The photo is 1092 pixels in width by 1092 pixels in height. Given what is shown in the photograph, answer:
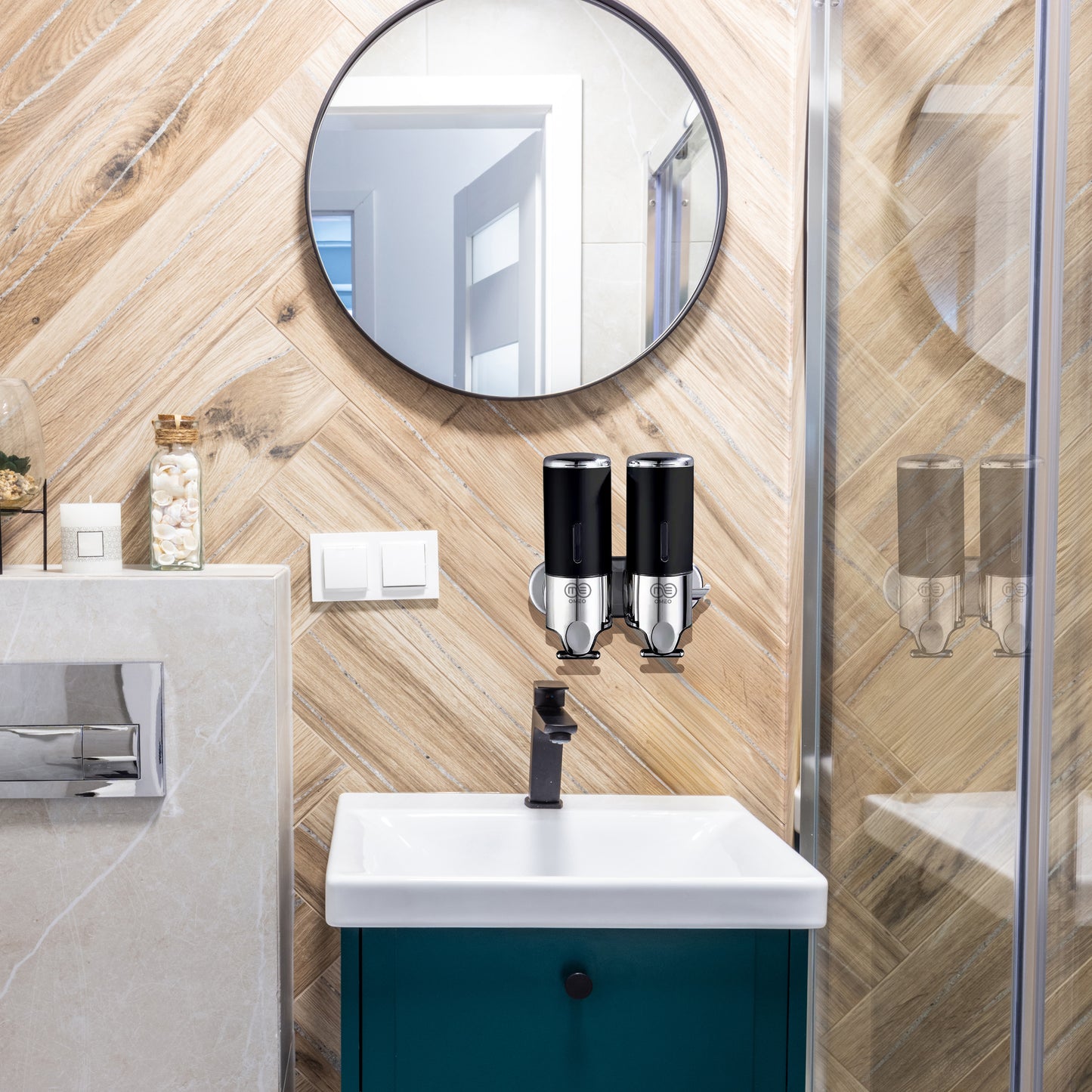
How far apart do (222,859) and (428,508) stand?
1.69ft

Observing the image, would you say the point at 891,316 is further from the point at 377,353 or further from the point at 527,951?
the point at 527,951

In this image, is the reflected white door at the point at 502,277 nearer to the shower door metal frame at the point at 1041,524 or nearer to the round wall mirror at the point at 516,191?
the round wall mirror at the point at 516,191

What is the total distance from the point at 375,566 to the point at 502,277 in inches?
17.3

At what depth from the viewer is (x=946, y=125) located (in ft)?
2.96

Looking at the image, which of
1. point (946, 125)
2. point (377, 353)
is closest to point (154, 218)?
point (377, 353)

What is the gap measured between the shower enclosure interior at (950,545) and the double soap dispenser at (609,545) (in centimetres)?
22

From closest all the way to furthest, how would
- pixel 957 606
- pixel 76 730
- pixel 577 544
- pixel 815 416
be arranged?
pixel 957 606
pixel 76 730
pixel 577 544
pixel 815 416

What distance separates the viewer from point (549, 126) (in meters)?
1.24

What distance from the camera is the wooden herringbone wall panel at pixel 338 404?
3.95 ft

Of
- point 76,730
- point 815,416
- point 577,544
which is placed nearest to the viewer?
point 76,730

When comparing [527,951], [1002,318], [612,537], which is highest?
[1002,318]

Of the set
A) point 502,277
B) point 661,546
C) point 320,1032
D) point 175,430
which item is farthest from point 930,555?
point 320,1032

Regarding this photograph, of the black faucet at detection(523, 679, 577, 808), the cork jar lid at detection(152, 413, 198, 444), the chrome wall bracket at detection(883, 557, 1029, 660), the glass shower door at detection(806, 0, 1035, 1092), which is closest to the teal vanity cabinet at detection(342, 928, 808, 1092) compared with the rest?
the glass shower door at detection(806, 0, 1035, 1092)

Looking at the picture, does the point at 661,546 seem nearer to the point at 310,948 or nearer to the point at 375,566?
the point at 375,566
